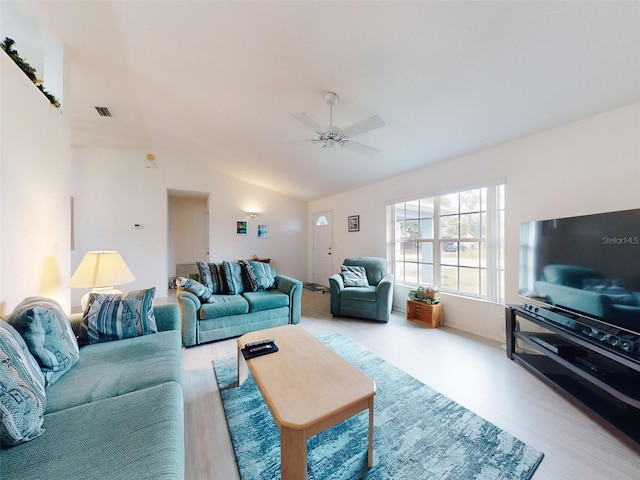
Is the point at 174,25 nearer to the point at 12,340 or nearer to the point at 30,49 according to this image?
the point at 30,49

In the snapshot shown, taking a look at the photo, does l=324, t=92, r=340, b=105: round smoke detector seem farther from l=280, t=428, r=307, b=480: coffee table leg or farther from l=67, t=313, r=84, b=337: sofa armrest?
l=67, t=313, r=84, b=337: sofa armrest

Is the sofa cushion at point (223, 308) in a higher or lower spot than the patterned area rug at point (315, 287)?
higher

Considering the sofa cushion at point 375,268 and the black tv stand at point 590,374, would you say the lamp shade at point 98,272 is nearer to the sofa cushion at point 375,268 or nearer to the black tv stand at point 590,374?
the sofa cushion at point 375,268

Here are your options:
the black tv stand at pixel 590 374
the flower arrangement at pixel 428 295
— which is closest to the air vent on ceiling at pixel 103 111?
the flower arrangement at pixel 428 295

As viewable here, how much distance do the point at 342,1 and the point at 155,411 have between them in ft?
8.09

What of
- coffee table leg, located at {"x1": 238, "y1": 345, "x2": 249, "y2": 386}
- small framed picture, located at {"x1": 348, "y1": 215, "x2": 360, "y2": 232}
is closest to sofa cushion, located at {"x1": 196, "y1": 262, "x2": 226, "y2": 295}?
coffee table leg, located at {"x1": 238, "y1": 345, "x2": 249, "y2": 386}

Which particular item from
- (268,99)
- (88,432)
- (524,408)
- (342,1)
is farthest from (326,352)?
(268,99)

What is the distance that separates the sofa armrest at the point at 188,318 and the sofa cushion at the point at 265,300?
0.62m

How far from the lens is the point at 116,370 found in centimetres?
143

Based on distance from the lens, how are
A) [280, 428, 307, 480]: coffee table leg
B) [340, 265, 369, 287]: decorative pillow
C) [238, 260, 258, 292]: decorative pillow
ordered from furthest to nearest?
[340, 265, 369, 287]: decorative pillow
[238, 260, 258, 292]: decorative pillow
[280, 428, 307, 480]: coffee table leg

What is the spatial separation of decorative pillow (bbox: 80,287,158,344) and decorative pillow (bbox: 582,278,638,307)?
3414 millimetres

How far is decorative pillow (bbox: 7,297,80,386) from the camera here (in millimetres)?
1247

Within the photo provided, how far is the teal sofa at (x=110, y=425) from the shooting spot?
81 centimetres

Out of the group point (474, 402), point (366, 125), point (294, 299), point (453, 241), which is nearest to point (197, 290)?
point (294, 299)
